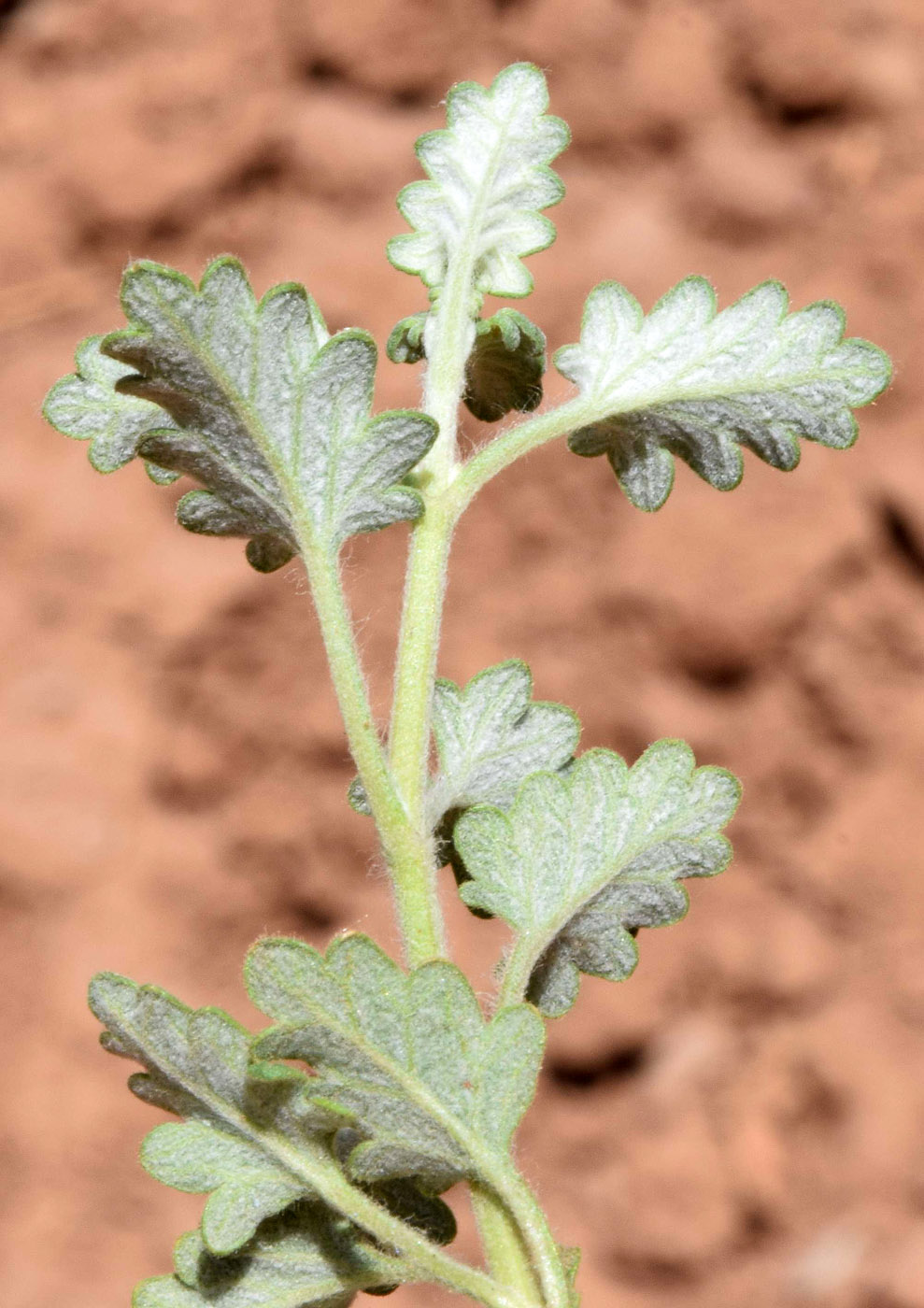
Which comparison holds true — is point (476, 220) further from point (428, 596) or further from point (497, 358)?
point (428, 596)

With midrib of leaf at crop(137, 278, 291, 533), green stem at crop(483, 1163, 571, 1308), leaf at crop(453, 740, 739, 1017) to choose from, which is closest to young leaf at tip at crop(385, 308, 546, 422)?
midrib of leaf at crop(137, 278, 291, 533)

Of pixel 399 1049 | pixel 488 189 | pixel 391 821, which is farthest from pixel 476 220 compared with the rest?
pixel 399 1049

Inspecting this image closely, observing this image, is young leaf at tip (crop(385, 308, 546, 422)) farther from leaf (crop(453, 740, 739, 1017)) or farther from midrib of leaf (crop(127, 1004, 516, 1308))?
midrib of leaf (crop(127, 1004, 516, 1308))

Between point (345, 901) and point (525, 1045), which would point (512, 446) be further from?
point (345, 901)

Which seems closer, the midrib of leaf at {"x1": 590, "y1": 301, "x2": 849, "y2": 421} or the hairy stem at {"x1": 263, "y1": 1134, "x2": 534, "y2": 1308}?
the hairy stem at {"x1": 263, "y1": 1134, "x2": 534, "y2": 1308}

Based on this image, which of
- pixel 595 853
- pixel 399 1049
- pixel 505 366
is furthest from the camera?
pixel 505 366
